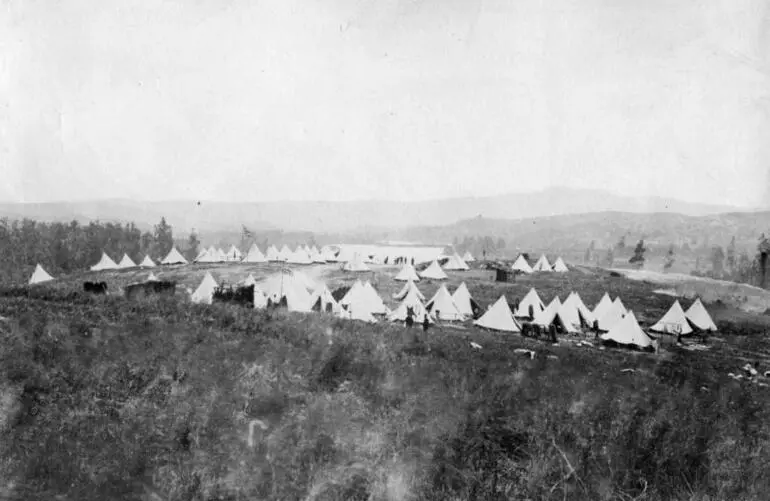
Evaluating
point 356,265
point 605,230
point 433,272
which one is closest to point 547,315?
point 605,230

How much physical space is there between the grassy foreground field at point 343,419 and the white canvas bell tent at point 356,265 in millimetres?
4858

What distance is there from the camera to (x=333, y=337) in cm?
833

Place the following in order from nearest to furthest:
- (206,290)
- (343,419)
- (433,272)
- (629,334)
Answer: (343,419) < (629,334) < (433,272) < (206,290)

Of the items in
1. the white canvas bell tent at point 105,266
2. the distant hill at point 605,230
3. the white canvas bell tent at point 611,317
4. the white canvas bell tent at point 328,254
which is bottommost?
the white canvas bell tent at point 105,266

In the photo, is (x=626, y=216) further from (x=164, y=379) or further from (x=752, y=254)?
(x=164, y=379)

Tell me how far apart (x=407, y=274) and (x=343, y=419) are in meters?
8.33

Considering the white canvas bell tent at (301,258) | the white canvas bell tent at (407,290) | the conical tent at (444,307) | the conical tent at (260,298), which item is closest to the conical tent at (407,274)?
the white canvas bell tent at (407,290)

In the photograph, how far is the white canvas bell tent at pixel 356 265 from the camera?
13.7 metres

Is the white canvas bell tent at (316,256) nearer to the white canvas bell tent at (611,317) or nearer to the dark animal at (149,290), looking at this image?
the dark animal at (149,290)

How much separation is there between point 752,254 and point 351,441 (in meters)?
10.6

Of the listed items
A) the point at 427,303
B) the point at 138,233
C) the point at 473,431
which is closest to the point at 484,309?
the point at 427,303

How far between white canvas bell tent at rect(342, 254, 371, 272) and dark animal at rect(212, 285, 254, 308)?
10.2ft

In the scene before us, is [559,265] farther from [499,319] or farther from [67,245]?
[67,245]

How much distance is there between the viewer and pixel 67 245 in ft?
153
